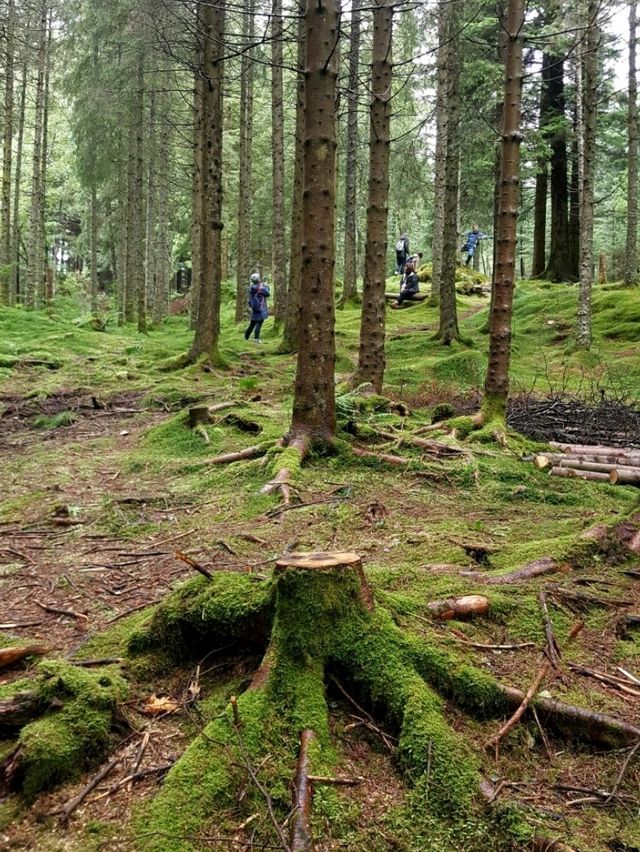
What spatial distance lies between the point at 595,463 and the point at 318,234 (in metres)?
3.72

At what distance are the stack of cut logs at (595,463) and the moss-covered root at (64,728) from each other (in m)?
5.08

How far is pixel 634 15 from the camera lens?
17734 mm

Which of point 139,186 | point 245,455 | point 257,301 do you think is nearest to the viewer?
point 245,455

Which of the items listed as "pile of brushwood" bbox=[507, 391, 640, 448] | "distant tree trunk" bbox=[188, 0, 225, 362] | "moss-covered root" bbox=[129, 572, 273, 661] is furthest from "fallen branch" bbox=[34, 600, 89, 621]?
"distant tree trunk" bbox=[188, 0, 225, 362]

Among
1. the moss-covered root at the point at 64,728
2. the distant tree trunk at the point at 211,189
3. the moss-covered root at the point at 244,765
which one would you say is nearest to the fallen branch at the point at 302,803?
the moss-covered root at the point at 244,765

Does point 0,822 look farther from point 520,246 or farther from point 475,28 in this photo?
point 520,246

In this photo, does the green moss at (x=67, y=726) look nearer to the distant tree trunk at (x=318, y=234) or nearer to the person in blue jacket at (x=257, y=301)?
the distant tree trunk at (x=318, y=234)

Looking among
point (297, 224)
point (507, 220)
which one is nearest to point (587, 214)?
point (297, 224)

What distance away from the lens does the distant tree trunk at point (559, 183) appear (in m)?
19.7

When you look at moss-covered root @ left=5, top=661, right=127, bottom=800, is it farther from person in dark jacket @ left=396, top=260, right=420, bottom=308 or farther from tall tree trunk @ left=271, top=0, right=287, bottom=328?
person in dark jacket @ left=396, top=260, right=420, bottom=308

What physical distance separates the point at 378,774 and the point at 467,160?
21067 mm

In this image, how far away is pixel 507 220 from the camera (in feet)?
24.5

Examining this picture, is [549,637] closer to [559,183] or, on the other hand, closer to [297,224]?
[297,224]

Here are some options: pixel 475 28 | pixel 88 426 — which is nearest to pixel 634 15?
pixel 475 28
